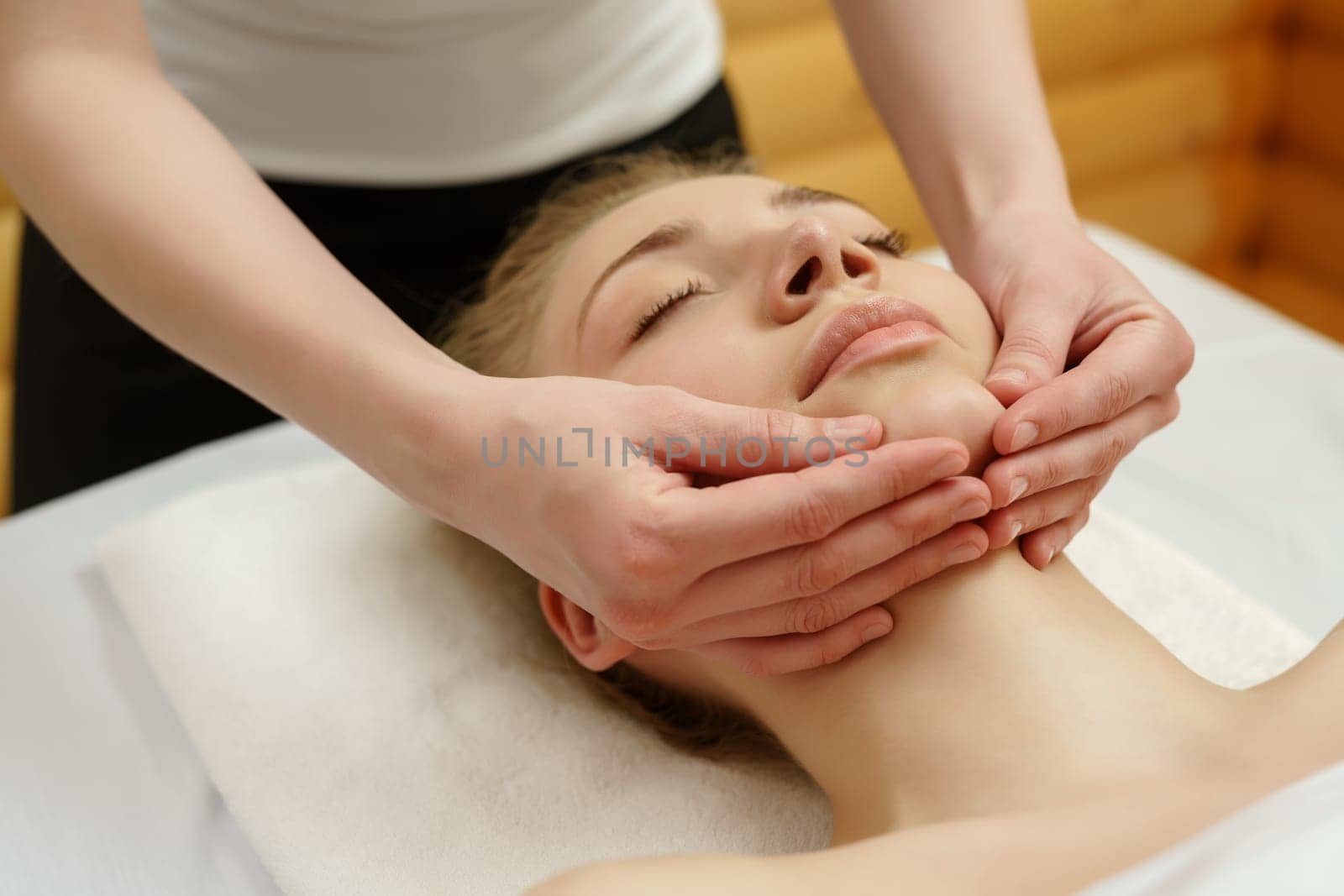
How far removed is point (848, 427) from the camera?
0.88 meters

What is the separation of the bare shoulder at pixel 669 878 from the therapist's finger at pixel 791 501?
20 cm

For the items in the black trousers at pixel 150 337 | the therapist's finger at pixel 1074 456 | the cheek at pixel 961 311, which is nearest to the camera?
the therapist's finger at pixel 1074 456

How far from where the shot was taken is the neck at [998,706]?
92cm

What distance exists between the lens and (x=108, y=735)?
50.1 inches

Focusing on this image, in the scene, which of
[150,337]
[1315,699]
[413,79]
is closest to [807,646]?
[1315,699]

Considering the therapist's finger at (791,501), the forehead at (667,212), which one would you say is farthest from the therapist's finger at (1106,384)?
the forehead at (667,212)

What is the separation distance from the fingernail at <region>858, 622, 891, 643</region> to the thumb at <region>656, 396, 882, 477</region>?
0.51 feet

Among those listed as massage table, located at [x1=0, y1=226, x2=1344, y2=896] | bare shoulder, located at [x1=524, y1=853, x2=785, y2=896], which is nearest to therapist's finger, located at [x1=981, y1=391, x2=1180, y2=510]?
bare shoulder, located at [x1=524, y1=853, x2=785, y2=896]

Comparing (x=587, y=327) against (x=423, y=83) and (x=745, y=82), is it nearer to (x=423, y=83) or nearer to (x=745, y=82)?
(x=423, y=83)

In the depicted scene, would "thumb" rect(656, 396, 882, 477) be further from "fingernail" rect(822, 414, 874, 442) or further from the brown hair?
the brown hair

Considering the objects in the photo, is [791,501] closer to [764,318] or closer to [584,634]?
[764,318]

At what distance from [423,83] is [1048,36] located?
174 cm

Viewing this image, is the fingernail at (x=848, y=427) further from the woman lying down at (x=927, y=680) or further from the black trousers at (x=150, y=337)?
the black trousers at (x=150, y=337)

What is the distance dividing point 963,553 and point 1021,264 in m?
0.38
